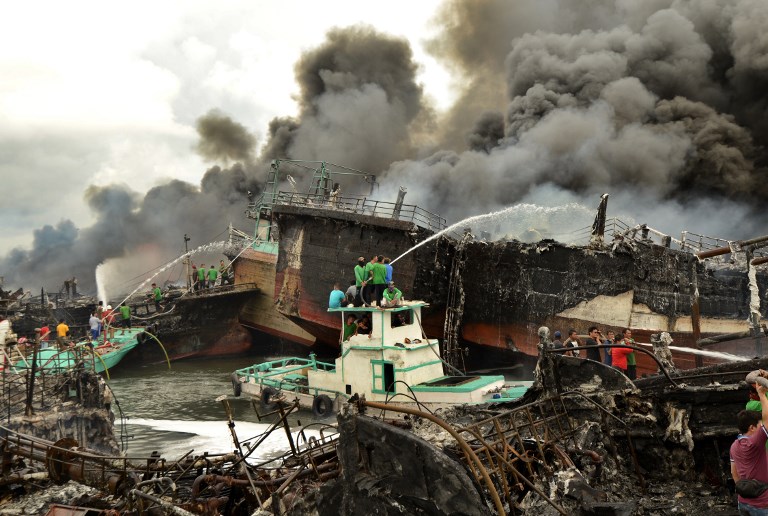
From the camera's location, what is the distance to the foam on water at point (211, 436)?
585 inches

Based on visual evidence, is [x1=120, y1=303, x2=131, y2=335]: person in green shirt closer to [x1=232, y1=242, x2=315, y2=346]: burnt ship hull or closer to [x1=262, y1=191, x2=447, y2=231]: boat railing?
[x1=232, y1=242, x2=315, y2=346]: burnt ship hull

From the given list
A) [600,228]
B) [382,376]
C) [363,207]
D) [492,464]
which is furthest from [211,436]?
[492,464]

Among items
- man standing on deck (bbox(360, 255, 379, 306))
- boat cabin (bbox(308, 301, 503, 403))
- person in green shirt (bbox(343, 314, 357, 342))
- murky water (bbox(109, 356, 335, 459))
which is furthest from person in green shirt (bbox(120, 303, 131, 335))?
boat cabin (bbox(308, 301, 503, 403))

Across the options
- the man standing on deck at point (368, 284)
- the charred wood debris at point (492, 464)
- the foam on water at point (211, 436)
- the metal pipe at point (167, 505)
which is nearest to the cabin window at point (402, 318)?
the man standing on deck at point (368, 284)

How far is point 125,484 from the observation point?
295 inches

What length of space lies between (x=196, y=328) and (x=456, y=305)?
13.0 m

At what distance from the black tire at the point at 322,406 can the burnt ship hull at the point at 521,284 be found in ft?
18.3

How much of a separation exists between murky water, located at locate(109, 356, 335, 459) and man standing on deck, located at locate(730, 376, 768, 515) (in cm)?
820

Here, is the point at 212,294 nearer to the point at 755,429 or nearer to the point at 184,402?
the point at 184,402

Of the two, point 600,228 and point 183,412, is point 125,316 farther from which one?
point 600,228

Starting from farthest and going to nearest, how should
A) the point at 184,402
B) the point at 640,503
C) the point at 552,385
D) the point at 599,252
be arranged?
the point at 184,402 < the point at 599,252 < the point at 552,385 < the point at 640,503

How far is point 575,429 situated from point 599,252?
1288cm

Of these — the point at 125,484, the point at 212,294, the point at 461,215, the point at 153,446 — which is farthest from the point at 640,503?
the point at 461,215

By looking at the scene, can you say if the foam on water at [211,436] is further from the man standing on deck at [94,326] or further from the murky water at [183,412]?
the man standing on deck at [94,326]
